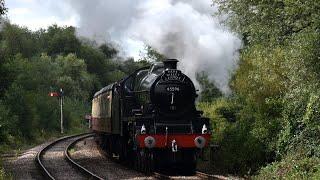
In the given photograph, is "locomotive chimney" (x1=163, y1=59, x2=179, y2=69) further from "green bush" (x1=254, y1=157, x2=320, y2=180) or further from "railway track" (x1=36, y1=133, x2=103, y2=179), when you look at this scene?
"green bush" (x1=254, y1=157, x2=320, y2=180)

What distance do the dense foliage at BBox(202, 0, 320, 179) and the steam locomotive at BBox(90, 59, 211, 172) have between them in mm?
1732

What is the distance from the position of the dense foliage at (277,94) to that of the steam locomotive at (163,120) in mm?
1732

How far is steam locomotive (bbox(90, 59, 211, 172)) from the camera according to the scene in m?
15.2

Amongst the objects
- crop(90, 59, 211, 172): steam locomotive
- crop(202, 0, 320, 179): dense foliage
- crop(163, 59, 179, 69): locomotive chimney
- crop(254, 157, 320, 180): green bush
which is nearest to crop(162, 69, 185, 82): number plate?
crop(90, 59, 211, 172): steam locomotive

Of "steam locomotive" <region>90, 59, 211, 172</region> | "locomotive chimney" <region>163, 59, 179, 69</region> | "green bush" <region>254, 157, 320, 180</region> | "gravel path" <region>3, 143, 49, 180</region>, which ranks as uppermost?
"locomotive chimney" <region>163, 59, 179, 69</region>

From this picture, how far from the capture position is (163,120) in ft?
51.6

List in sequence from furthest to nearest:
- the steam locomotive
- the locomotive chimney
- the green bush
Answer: the locomotive chimney
the steam locomotive
the green bush

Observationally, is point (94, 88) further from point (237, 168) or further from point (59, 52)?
point (237, 168)

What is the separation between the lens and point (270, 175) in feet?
43.6

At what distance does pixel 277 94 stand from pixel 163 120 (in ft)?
13.6

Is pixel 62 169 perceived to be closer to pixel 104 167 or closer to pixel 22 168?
pixel 104 167

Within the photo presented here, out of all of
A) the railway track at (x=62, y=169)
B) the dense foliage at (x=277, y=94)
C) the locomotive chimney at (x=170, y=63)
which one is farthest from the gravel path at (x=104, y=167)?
the locomotive chimney at (x=170, y=63)

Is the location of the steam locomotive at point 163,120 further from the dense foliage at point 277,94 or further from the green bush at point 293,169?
the green bush at point 293,169

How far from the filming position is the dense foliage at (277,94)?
41.7 ft
